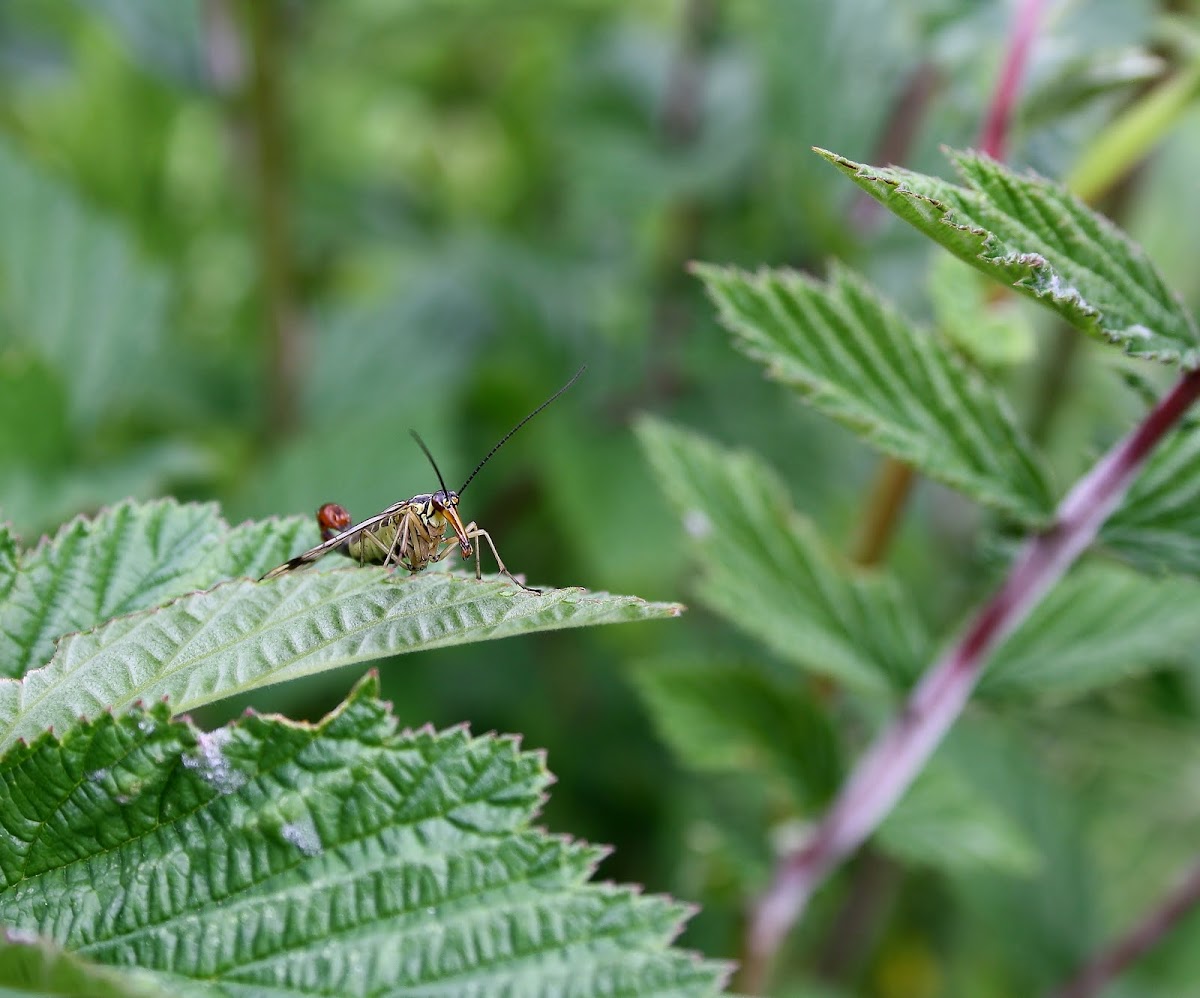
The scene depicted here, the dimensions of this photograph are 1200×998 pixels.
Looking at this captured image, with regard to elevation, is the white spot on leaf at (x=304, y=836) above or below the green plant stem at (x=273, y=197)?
below

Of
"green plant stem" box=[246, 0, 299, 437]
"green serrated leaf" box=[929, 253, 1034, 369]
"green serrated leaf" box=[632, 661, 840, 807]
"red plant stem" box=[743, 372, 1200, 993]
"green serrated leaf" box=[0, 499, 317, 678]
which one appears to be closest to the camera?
"green serrated leaf" box=[0, 499, 317, 678]

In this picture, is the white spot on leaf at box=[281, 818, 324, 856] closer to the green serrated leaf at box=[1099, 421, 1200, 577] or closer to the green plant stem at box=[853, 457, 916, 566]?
the green serrated leaf at box=[1099, 421, 1200, 577]

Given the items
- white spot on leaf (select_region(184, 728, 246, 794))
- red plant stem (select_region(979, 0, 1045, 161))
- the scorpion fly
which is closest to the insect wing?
the scorpion fly

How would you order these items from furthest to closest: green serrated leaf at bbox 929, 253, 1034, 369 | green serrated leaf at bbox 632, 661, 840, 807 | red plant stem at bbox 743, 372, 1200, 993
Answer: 1. green serrated leaf at bbox 632, 661, 840, 807
2. green serrated leaf at bbox 929, 253, 1034, 369
3. red plant stem at bbox 743, 372, 1200, 993

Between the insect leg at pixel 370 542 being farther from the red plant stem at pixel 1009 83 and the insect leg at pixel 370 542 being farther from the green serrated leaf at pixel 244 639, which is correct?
the red plant stem at pixel 1009 83

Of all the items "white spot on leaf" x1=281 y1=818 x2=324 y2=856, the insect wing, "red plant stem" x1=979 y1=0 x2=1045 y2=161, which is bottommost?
"white spot on leaf" x1=281 y1=818 x2=324 y2=856

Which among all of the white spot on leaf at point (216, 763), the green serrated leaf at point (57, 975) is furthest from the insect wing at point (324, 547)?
the green serrated leaf at point (57, 975)

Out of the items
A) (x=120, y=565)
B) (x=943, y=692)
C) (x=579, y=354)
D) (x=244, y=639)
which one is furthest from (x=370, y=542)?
(x=579, y=354)
